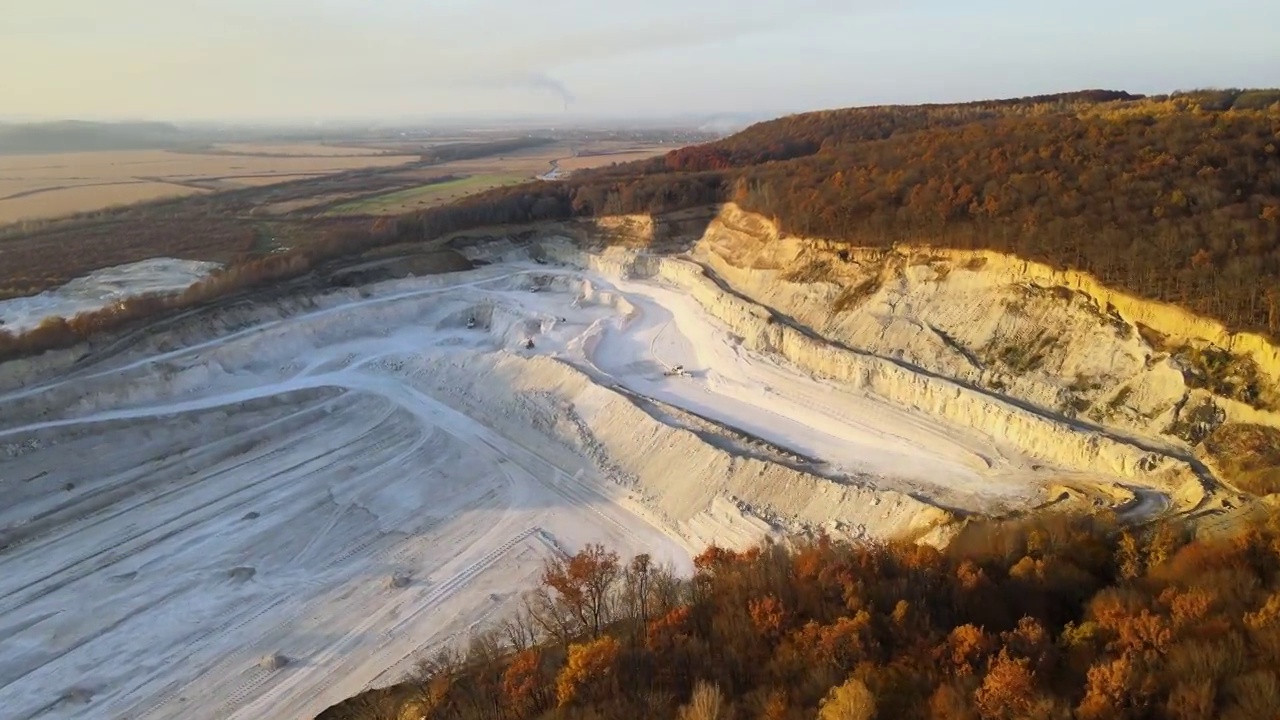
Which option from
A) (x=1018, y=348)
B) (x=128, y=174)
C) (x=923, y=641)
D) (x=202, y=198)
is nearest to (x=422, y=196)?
(x=202, y=198)

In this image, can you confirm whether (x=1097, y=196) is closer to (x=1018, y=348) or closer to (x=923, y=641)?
(x=1018, y=348)

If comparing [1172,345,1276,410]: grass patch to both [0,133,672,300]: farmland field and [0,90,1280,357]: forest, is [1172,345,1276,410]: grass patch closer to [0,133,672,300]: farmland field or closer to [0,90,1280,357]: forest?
[0,90,1280,357]: forest

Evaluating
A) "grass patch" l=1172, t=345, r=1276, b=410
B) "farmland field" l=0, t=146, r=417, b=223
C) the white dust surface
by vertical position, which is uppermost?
"farmland field" l=0, t=146, r=417, b=223

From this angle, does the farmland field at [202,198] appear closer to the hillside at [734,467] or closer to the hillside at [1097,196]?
the hillside at [734,467]

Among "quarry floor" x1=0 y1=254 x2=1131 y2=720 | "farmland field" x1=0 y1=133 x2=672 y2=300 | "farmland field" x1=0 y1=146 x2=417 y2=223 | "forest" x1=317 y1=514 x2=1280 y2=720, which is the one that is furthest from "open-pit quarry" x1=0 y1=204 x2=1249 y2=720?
"farmland field" x1=0 y1=146 x2=417 y2=223

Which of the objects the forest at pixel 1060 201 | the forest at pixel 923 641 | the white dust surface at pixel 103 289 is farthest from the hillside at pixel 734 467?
the white dust surface at pixel 103 289

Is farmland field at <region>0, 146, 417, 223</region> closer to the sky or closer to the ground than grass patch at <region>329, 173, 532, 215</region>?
closer to the sky

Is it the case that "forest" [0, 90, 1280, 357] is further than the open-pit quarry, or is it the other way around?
"forest" [0, 90, 1280, 357]
